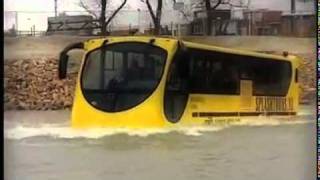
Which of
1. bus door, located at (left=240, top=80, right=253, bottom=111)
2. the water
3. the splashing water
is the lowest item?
the water

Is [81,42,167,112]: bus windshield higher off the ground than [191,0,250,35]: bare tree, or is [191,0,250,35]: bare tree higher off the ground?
[191,0,250,35]: bare tree

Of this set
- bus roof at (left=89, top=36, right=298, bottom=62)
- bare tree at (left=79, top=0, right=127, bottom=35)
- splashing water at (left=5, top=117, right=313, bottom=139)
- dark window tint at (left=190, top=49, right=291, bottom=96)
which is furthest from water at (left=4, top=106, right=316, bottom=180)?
bare tree at (left=79, top=0, right=127, bottom=35)

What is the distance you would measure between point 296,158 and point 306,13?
106cm

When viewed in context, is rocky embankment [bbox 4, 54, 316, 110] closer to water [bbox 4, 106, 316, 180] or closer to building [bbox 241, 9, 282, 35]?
water [bbox 4, 106, 316, 180]

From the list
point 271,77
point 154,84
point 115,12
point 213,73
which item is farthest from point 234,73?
point 115,12

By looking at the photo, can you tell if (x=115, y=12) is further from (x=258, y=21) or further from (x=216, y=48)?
(x=258, y=21)

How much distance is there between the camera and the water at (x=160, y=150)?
4.38 meters

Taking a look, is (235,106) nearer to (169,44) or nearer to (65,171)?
(169,44)

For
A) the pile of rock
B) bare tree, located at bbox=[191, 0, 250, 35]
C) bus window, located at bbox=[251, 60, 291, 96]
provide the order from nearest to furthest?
the pile of rock → bare tree, located at bbox=[191, 0, 250, 35] → bus window, located at bbox=[251, 60, 291, 96]

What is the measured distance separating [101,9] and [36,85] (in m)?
0.69

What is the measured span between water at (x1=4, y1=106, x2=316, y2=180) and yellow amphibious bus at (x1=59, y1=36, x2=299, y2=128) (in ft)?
0.32

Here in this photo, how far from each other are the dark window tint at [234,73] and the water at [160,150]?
252 mm

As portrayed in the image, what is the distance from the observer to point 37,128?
14.4ft

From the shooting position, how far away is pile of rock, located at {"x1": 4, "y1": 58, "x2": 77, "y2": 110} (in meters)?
4.36
